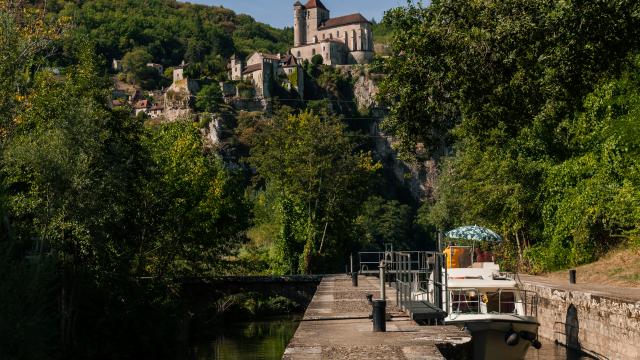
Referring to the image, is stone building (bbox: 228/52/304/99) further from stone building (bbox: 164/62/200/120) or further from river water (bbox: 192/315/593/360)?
river water (bbox: 192/315/593/360)

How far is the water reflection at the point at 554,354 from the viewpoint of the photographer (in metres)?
22.6

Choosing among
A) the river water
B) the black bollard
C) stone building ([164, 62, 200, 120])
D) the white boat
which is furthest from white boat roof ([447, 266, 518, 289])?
stone building ([164, 62, 200, 120])

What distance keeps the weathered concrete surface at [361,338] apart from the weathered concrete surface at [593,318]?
4873 mm

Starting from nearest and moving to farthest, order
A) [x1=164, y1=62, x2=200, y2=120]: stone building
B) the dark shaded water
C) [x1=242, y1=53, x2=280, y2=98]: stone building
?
the dark shaded water, [x1=164, y1=62, x2=200, y2=120]: stone building, [x1=242, y1=53, x2=280, y2=98]: stone building

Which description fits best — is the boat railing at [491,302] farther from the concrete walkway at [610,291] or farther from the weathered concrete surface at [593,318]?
the concrete walkway at [610,291]

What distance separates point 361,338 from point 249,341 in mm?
20584

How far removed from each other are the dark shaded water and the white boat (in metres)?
8.75

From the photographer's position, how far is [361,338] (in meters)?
15.0

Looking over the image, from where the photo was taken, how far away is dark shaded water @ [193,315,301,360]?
1200 inches

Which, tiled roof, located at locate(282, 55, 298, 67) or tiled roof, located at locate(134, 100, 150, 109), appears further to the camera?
tiled roof, located at locate(282, 55, 298, 67)

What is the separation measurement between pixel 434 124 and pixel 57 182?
1247 cm

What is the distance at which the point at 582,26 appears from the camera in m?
22.9

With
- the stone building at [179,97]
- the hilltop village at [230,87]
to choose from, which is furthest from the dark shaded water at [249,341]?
the stone building at [179,97]

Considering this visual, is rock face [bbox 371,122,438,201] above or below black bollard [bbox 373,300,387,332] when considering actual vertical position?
above
